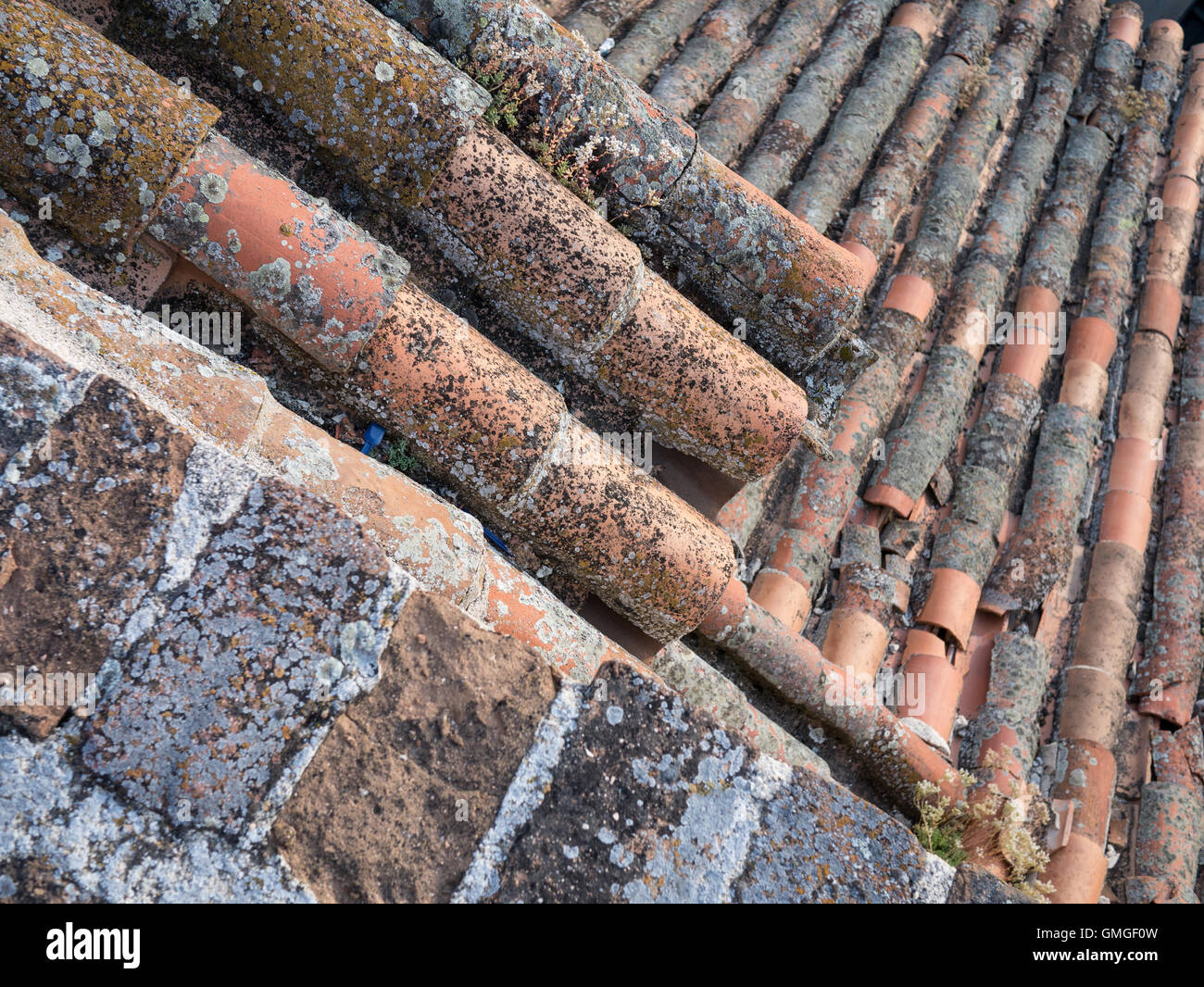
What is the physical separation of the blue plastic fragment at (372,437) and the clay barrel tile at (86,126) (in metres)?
0.68

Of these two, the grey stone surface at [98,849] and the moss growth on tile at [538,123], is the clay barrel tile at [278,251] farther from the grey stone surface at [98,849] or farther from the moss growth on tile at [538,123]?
the grey stone surface at [98,849]

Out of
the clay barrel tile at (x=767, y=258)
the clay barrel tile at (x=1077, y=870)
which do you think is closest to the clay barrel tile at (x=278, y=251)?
the clay barrel tile at (x=767, y=258)

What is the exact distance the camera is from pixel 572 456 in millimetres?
2268

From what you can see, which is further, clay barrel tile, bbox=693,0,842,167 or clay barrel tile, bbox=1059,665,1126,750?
clay barrel tile, bbox=693,0,842,167

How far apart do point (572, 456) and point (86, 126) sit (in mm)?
1301

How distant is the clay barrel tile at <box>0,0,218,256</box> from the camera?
5.65 feet

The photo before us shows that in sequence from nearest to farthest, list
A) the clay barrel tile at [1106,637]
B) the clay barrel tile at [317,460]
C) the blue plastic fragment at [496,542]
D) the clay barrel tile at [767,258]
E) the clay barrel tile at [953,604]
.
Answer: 1. the clay barrel tile at [317,460]
2. the blue plastic fragment at [496,542]
3. the clay barrel tile at [767,258]
4. the clay barrel tile at [953,604]
5. the clay barrel tile at [1106,637]

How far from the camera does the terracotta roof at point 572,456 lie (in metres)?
1.38

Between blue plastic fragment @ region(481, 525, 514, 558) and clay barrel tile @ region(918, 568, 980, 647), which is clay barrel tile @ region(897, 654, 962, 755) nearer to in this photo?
clay barrel tile @ region(918, 568, 980, 647)

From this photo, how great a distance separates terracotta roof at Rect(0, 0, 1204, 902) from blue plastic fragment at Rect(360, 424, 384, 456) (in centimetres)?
4

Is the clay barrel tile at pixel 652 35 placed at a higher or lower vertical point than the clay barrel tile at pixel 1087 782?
higher

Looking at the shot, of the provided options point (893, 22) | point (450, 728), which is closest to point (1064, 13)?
point (893, 22)

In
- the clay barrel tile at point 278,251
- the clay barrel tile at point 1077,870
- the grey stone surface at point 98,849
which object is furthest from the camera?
the clay barrel tile at point 1077,870

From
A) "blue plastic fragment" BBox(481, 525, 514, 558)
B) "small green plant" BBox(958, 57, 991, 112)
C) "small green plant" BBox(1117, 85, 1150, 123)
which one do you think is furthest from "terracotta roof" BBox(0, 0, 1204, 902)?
"small green plant" BBox(1117, 85, 1150, 123)
